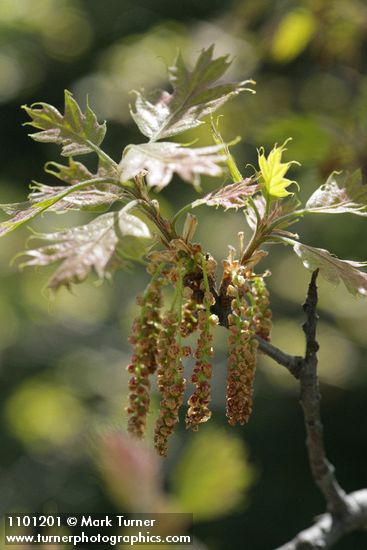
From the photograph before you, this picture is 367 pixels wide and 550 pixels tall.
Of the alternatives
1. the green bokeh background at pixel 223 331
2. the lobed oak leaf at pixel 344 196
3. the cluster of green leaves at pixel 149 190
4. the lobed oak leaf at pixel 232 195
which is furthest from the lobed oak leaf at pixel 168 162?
the green bokeh background at pixel 223 331

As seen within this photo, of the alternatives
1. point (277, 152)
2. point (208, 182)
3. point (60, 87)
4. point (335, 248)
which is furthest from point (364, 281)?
point (60, 87)

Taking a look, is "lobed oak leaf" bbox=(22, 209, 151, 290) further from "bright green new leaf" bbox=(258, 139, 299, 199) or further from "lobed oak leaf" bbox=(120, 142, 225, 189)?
"bright green new leaf" bbox=(258, 139, 299, 199)

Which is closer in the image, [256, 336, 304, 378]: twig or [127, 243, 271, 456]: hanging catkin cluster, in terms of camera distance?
[127, 243, 271, 456]: hanging catkin cluster

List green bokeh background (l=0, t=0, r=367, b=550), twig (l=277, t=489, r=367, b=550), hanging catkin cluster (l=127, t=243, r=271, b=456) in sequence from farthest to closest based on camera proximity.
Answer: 1. green bokeh background (l=0, t=0, r=367, b=550)
2. twig (l=277, t=489, r=367, b=550)
3. hanging catkin cluster (l=127, t=243, r=271, b=456)

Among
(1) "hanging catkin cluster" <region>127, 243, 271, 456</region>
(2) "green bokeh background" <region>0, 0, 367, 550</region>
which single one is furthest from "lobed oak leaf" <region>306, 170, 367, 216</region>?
(2) "green bokeh background" <region>0, 0, 367, 550</region>

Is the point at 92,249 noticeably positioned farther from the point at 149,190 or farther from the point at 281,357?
the point at 281,357

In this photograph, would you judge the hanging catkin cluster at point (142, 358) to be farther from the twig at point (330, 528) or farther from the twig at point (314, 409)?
the twig at point (330, 528)

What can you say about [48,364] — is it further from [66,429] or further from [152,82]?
[152,82]

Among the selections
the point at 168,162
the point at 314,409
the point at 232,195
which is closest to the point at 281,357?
the point at 314,409
